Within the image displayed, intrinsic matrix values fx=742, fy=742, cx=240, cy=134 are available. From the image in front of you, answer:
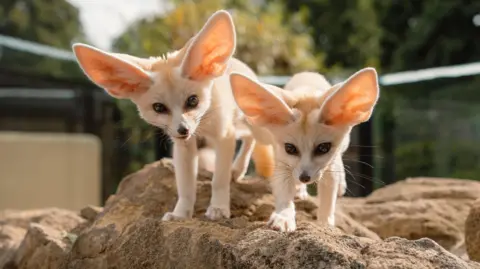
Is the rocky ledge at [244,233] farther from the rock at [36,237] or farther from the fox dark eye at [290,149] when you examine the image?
the fox dark eye at [290,149]

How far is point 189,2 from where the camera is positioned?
6207mm

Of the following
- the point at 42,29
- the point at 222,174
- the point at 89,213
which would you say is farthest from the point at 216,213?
the point at 42,29

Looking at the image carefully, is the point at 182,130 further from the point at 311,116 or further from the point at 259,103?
the point at 311,116

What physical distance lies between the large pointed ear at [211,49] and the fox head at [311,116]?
18cm

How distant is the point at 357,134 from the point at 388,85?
0.92 metres

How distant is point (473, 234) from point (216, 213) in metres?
0.97

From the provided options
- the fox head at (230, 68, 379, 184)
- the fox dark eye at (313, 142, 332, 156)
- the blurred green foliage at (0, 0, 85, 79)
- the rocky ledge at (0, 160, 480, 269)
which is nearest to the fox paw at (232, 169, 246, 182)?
the rocky ledge at (0, 160, 480, 269)

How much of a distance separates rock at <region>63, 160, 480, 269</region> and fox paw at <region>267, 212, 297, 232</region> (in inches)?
1.2

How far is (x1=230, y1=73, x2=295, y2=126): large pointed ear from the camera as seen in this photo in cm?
230

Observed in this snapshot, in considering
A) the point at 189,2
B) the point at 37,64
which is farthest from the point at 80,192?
the point at 189,2

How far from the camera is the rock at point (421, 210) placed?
3.48m

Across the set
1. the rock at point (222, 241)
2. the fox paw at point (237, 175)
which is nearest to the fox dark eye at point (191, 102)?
the rock at point (222, 241)

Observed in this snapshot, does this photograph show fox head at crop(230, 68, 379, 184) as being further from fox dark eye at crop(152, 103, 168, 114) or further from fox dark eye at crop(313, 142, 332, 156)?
fox dark eye at crop(152, 103, 168, 114)

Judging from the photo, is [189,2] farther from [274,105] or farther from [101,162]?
[274,105]
